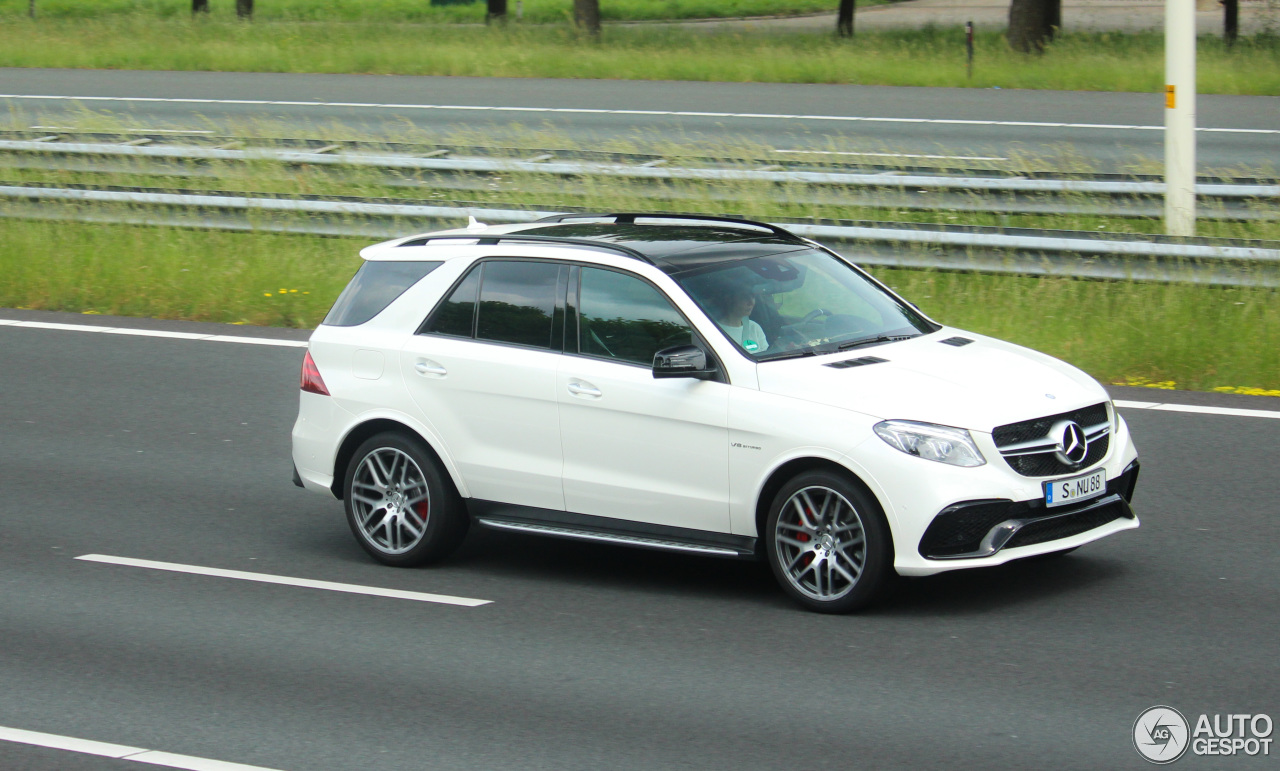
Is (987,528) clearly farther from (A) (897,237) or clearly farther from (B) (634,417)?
(A) (897,237)

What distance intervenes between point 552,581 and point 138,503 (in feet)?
9.08

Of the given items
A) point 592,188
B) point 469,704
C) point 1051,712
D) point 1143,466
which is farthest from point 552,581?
point 592,188

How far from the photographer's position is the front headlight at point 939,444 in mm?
6395

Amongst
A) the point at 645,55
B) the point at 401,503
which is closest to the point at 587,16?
the point at 645,55

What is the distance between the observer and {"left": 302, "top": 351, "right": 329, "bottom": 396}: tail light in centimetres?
799

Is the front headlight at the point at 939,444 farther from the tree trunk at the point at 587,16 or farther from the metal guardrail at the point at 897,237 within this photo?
Answer: the tree trunk at the point at 587,16

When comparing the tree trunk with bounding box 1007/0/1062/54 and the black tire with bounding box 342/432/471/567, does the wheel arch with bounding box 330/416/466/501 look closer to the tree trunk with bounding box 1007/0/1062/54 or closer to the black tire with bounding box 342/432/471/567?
the black tire with bounding box 342/432/471/567

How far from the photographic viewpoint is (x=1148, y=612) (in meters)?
6.68

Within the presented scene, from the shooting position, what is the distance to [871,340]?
7.32 m

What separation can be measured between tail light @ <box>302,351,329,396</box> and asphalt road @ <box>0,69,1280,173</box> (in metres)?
11.2

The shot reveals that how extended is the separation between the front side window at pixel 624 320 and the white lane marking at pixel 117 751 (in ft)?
8.77

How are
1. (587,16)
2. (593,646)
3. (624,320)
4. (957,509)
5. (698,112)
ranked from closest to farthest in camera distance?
(957,509)
(593,646)
(624,320)
(698,112)
(587,16)

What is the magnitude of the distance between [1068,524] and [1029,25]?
24214mm

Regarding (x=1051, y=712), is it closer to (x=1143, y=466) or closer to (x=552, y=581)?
(x=552, y=581)
